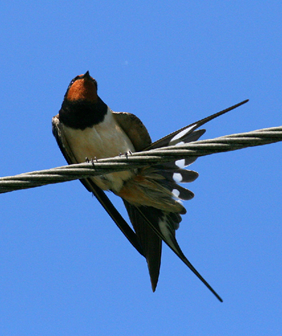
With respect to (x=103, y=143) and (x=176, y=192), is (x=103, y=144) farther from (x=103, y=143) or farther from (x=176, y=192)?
(x=176, y=192)

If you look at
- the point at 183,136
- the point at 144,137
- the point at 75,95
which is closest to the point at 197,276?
the point at 183,136

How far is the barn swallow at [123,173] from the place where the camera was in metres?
5.49

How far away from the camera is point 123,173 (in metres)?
5.68

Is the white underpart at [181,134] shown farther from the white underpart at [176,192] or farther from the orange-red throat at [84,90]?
the orange-red throat at [84,90]

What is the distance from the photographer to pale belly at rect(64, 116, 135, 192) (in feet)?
18.6

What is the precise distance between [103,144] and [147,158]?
2340 mm

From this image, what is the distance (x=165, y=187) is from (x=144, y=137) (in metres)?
0.74

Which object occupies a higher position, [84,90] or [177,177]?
[84,90]

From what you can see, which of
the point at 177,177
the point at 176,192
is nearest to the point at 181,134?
the point at 177,177


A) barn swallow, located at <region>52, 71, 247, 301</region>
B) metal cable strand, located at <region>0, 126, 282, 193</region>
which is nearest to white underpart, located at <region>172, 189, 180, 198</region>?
barn swallow, located at <region>52, 71, 247, 301</region>

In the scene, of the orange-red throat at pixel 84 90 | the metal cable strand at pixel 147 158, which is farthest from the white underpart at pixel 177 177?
the metal cable strand at pixel 147 158

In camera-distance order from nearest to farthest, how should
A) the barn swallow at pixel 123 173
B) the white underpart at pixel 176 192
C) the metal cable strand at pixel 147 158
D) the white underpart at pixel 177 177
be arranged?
the metal cable strand at pixel 147 158, the white underpart at pixel 177 177, the white underpart at pixel 176 192, the barn swallow at pixel 123 173

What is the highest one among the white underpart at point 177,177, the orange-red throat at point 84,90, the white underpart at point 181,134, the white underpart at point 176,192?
the orange-red throat at point 84,90

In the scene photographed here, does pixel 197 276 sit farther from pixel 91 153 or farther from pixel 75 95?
pixel 75 95
